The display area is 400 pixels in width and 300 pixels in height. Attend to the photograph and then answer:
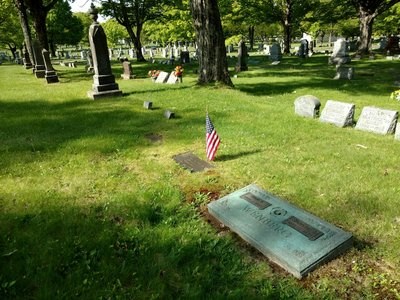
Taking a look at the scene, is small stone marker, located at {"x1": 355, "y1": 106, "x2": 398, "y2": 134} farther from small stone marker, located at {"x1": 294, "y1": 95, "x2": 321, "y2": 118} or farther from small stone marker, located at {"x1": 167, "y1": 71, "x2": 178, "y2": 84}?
small stone marker, located at {"x1": 167, "y1": 71, "x2": 178, "y2": 84}

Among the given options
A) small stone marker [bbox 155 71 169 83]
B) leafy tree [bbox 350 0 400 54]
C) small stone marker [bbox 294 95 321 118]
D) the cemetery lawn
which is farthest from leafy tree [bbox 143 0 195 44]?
the cemetery lawn

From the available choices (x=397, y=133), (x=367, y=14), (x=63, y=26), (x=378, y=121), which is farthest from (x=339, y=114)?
(x=63, y=26)

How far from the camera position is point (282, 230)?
371 cm

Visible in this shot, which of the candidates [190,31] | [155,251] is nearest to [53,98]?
[155,251]

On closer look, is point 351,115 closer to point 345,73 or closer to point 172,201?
point 172,201

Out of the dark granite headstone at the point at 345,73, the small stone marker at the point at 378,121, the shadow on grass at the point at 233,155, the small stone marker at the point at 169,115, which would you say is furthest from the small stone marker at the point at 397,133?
the dark granite headstone at the point at 345,73

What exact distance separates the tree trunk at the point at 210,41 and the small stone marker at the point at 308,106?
471 cm

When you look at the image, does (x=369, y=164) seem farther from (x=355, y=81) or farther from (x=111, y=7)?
(x=111, y=7)

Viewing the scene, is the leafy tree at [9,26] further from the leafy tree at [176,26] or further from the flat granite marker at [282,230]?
the flat granite marker at [282,230]

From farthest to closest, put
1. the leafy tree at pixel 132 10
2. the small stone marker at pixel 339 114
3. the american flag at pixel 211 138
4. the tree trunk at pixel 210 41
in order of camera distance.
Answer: the leafy tree at pixel 132 10 → the tree trunk at pixel 210 41 → the small stone marker at pixel 339 114 → the american flag at pixel 211 138

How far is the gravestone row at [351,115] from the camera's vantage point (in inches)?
294

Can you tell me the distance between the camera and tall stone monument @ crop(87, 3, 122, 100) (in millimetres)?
12078

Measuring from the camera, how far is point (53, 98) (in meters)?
12.5

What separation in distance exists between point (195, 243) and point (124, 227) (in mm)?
990
